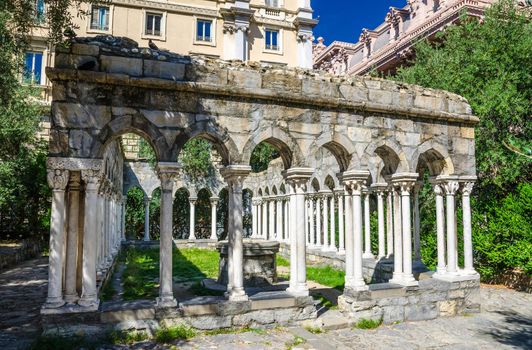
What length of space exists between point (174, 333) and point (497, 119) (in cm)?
1131

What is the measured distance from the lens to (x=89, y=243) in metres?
6.91

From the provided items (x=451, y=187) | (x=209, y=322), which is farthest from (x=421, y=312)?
(x=209, y=322)

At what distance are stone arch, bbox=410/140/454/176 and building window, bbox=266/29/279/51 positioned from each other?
2078cm

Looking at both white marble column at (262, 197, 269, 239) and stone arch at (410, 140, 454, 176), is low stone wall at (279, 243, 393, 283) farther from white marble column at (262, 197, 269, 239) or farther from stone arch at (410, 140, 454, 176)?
white marble column at (262, 197, 269, 239)

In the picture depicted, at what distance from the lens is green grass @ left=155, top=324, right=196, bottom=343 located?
→ 677cm

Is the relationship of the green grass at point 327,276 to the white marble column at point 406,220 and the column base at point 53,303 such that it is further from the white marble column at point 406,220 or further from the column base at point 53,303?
the column base at point 53,303

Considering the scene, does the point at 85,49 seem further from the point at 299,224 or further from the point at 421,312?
the point at 421,312

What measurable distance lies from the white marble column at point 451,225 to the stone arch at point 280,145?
3.76 m

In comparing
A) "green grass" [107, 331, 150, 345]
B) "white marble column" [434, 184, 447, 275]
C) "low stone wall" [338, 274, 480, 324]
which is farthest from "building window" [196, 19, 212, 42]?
"green grass" [107, 331, 150, 345]

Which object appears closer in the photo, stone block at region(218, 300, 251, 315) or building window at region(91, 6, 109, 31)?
stone block at region(218, 300, 251, 315)

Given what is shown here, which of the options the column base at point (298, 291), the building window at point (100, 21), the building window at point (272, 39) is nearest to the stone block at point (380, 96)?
the column base at point (298, 291)

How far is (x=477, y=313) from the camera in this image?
366 inches

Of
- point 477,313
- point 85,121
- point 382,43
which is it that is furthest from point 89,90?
point 382,43

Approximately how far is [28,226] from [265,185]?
39.6ft
